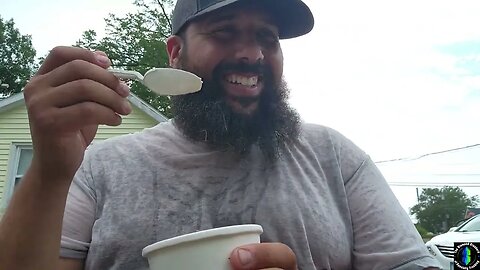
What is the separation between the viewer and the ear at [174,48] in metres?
1.98

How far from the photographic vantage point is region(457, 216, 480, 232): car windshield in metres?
9.00

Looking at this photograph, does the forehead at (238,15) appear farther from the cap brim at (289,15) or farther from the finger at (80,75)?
the finger at (80,75)

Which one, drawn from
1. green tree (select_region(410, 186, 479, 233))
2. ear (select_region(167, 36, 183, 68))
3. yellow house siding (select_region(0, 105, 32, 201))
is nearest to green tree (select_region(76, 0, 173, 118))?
yellow house siding (select_region(0, 105, 32, 201))

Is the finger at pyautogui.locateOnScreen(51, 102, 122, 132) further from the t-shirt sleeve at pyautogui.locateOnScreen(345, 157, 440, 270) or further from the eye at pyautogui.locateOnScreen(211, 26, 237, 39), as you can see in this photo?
the t-shirt sleeve at pyautogui.locateOnScreen(345, 157, 440, 270)

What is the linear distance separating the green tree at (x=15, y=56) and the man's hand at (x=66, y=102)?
34378mm

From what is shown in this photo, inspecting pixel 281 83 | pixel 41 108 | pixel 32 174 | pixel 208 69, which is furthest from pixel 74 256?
pixel 281 83

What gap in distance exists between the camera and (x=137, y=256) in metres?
1.42

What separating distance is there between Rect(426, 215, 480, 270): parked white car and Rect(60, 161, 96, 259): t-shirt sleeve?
7215 mm

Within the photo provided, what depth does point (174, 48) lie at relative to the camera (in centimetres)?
202

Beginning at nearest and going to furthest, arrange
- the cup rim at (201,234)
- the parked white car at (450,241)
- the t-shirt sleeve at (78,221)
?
the cup rim at (201,234) < the t-shirt sleeve at (78,221) < the parked white car at (450,241)

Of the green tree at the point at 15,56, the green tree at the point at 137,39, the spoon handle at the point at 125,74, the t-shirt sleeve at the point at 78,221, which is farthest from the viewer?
the green tree at the point at 15,56

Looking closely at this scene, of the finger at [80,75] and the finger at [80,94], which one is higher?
the finger at [80,75]

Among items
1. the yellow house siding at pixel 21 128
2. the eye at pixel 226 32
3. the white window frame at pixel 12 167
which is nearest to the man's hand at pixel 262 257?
the eye at pixel 226 32

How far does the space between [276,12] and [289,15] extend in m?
0.09
